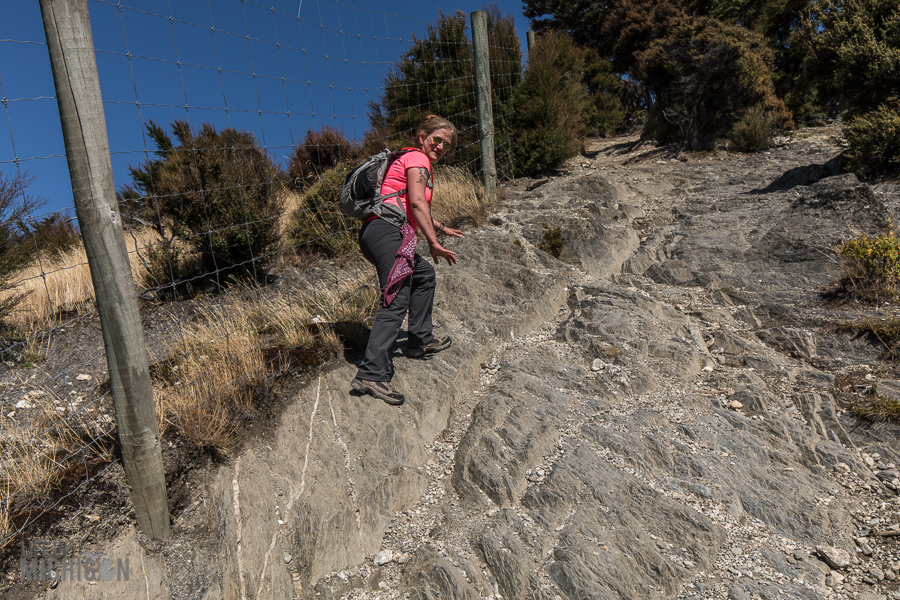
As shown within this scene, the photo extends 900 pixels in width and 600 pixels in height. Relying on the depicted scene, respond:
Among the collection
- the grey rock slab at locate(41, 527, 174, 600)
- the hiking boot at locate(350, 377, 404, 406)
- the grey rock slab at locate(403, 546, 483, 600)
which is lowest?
the grey rock slab at locate(403, 546, 483, 600)

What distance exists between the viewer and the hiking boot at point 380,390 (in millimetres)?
3770

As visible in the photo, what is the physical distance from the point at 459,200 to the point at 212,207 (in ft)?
9.63

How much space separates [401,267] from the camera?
12.3 ft

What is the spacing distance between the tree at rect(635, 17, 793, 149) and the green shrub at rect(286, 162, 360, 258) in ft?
20.9

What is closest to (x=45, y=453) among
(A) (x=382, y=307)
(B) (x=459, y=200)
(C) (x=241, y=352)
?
(C) (x=241, y=352)

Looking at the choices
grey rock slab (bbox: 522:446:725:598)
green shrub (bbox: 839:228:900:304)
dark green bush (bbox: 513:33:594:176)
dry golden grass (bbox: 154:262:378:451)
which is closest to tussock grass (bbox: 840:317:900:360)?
green shrub (bbox: 839:228:900:304)

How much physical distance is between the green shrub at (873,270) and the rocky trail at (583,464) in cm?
18

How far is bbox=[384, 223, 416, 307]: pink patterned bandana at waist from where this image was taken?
12.2 feet

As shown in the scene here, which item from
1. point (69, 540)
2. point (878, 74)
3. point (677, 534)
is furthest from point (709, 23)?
point (69, 540)

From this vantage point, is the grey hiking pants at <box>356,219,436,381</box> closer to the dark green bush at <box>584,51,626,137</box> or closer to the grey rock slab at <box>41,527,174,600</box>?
the grey rock slab at <box>41,527,174,600</box>

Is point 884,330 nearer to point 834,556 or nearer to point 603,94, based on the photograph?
point 834,556

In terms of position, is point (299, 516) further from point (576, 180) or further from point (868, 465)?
point (576, 180)

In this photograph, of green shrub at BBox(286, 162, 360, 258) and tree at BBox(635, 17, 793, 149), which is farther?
tree at BBox(635, 17, 793, 149)

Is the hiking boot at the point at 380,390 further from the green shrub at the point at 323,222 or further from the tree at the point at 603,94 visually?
the tree at the point at 603,94
